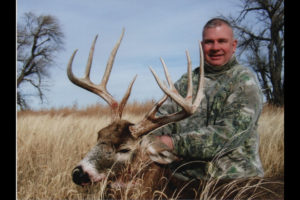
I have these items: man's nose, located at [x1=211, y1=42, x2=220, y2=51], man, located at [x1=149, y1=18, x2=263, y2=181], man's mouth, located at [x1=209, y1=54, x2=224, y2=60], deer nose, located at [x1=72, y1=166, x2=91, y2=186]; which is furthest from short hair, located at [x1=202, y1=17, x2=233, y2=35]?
deer nose, located at [x1=72, y1=166, x2=91, y2=186]

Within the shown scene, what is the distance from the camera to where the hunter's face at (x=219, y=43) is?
3322mm

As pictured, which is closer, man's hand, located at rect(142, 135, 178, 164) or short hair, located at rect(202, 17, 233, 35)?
man's hand, located at rect(142, 135, 178, 164)

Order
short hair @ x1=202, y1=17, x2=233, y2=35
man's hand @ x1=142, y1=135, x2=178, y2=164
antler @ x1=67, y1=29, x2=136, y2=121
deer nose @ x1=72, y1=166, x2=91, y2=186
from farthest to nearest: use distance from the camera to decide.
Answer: short hair @ x1=202, y1=17, x2=233, y2=35, antler @ x1=67, y1=29, x2=136, y2=121, man's hand @ x1=142, y1=135, x2=178, y2=164, deer nose @ x1=72, y1=166, x2=91, y2=186

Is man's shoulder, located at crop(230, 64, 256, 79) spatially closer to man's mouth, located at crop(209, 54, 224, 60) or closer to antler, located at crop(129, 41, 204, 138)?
man's mouth, located at crop(209, 54, 224, 60)

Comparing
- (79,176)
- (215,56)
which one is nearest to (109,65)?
(215,56)

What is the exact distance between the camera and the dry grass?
2764 mm

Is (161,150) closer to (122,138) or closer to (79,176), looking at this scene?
(122,138)

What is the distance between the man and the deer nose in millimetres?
582

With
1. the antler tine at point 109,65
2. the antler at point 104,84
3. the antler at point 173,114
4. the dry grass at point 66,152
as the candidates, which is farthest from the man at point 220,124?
the antler tine at point 109,65

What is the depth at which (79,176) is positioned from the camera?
2615mm

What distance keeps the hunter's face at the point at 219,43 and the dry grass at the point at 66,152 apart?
2.44 feet

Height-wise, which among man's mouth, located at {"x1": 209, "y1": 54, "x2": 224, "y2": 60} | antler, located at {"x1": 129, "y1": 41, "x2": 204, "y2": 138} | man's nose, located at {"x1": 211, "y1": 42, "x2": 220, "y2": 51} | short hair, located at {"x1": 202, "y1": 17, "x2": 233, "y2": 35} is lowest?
antler, located at {"x1": 129, "y1": 41, "x2": 204, "y2": 138}

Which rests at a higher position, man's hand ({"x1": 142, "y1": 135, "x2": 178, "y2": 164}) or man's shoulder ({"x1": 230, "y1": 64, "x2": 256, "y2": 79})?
man's shoulder ({"x1": 230, "y1": 64, "x2": 256, "y2": 79})
